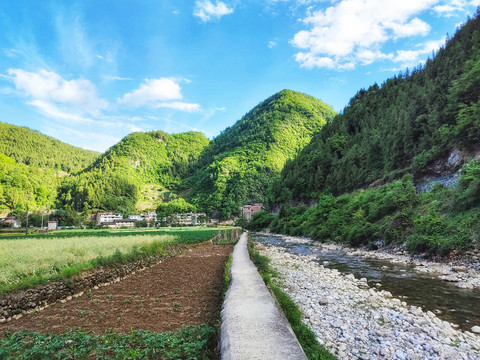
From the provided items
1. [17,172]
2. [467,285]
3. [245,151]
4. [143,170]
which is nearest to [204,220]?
[245,151]

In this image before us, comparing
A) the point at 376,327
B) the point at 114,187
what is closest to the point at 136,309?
the point at 376,327

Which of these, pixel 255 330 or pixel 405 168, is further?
pixel 405 168

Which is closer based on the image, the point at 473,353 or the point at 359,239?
the point at 473,353

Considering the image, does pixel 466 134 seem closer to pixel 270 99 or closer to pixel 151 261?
pixel 151 261

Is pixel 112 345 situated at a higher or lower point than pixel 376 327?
higher

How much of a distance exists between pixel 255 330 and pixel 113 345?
2.58 metres

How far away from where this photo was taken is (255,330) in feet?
15.8

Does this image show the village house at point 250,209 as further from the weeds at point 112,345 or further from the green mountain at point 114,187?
the weeds at point 112,345

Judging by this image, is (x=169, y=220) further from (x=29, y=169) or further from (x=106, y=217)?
(x=29, y=169)

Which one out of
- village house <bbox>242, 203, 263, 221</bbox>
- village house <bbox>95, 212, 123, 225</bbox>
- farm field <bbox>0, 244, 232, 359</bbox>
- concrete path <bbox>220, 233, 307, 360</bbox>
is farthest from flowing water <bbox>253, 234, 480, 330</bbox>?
village house <bbox>95, 212, 123, 225</bbox>

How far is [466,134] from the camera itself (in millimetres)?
26656

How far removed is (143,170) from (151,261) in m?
195

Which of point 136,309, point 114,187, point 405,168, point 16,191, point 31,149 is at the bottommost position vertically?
point 136,309

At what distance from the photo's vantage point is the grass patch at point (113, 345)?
4.47m
